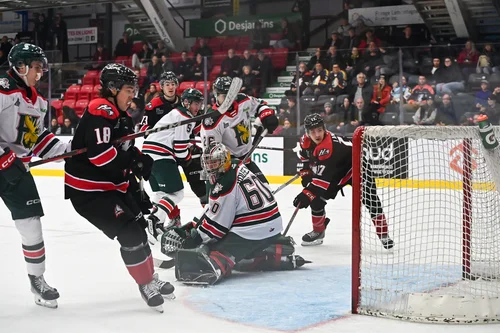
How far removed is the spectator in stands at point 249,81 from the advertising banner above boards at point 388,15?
2532 mm

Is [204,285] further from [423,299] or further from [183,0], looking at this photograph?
[183,0]

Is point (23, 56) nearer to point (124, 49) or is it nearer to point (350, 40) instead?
point (350, 40)

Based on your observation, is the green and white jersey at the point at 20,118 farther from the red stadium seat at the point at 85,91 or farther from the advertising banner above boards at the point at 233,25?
the advertising banner above boards at the point at 233,25

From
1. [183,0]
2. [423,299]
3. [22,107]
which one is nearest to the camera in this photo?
[423,299]

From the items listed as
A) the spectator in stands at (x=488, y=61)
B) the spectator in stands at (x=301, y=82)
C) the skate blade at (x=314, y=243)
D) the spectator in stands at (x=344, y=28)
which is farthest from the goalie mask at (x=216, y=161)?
the spectator in stands at (x=344, y=28)

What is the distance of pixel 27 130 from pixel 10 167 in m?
0.21

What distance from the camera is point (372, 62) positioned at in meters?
9.17

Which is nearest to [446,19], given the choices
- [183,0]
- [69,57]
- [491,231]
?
[183,0]

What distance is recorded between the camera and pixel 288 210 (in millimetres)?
6789

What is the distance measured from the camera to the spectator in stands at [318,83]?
928 cm

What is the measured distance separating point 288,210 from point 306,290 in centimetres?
317

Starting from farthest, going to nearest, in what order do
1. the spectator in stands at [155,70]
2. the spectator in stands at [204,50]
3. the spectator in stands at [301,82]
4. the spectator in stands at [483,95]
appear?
the spectator in stands at [204,50], the spectator in stands at [155,70], the spectator in stands at [301,82], the spectator in stands at [483,95]

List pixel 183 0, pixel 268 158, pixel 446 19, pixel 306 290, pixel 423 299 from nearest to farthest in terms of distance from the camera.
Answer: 1. pixel 423 299
2. pixel 306 290
3. pixel 268 158
4. pixel 446 19
5. pixel 183 0

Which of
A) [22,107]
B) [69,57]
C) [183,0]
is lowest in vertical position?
[22,107]
